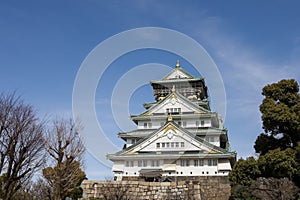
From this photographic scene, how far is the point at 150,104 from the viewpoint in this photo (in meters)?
40.8

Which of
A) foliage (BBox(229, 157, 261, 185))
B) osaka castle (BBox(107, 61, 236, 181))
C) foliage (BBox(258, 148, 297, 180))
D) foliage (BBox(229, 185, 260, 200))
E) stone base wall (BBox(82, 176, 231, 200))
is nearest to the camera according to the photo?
foliage (BBox(258, 148, 297, 180))

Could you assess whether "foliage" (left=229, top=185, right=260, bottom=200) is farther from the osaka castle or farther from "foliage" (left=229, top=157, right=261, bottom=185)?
the osaka castle

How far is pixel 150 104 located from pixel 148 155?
10.8m

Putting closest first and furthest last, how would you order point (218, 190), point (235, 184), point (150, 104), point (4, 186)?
1. point (4, 186)
2. point (235, 184)
3. point (218, 190)
4. point (150, 104)

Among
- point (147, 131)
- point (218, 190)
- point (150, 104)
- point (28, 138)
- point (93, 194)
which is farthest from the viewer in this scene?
point (150, 104)

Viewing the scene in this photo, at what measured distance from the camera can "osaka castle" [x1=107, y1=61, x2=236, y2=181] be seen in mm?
30281

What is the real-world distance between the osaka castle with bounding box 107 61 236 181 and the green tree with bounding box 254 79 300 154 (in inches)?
283

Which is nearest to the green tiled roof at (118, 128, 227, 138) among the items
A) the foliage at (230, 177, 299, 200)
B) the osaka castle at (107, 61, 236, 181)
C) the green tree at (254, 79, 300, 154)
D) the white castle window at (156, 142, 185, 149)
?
the osaka castle at (107, 61, 236, 181)

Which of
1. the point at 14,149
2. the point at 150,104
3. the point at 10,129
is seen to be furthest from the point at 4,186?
the point at 150,104

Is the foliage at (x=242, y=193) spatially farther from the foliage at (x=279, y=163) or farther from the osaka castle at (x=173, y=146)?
the osaka castle at (x=173, y=146)

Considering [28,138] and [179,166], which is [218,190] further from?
[28,138]

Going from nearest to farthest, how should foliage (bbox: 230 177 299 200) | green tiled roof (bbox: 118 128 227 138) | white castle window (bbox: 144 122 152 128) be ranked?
foliage (bbox: 230 177 299 200) < green tiled roof (bbox: 118 128 227 138) < white castle window (bbox: 144 122 152 128)

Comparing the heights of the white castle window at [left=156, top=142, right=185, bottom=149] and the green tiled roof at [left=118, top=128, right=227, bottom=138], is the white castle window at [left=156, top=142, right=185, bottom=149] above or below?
below

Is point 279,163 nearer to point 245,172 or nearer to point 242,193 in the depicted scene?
point 245,172
